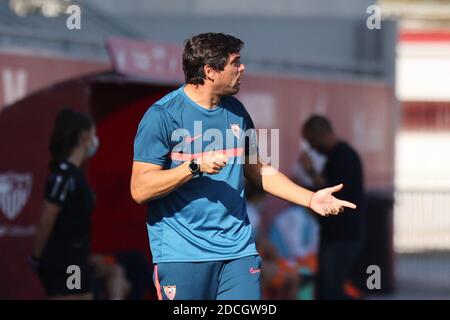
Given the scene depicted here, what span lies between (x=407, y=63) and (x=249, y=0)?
15.7 ft

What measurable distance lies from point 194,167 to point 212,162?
0.44 ft

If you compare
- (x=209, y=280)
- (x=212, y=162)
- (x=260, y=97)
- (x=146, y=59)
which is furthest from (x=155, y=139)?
(x=260, y=97)

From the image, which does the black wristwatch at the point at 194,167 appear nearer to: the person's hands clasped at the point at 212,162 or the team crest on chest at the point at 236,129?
the person's hands clasped at the point at 212,162

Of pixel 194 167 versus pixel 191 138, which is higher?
pixel 191 138

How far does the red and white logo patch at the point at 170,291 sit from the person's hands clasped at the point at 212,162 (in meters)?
0.69

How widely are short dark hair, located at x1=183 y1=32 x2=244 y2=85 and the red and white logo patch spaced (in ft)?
3.31

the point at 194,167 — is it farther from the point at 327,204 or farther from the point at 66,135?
the point at 66,135

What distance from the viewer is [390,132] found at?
16203 mm

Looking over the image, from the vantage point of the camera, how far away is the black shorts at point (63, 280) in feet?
24.5

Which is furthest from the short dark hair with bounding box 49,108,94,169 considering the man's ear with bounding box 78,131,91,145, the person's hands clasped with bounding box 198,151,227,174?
the person's hands clasped with bounding box 198,151,227,174

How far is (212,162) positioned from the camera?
5250 mm

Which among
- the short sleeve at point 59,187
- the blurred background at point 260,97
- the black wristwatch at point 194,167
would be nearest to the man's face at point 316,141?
the blurred background at point 260,97

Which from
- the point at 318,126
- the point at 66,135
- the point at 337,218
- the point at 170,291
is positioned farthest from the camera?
the point at 318,126

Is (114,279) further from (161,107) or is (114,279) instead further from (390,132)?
(390,132)
